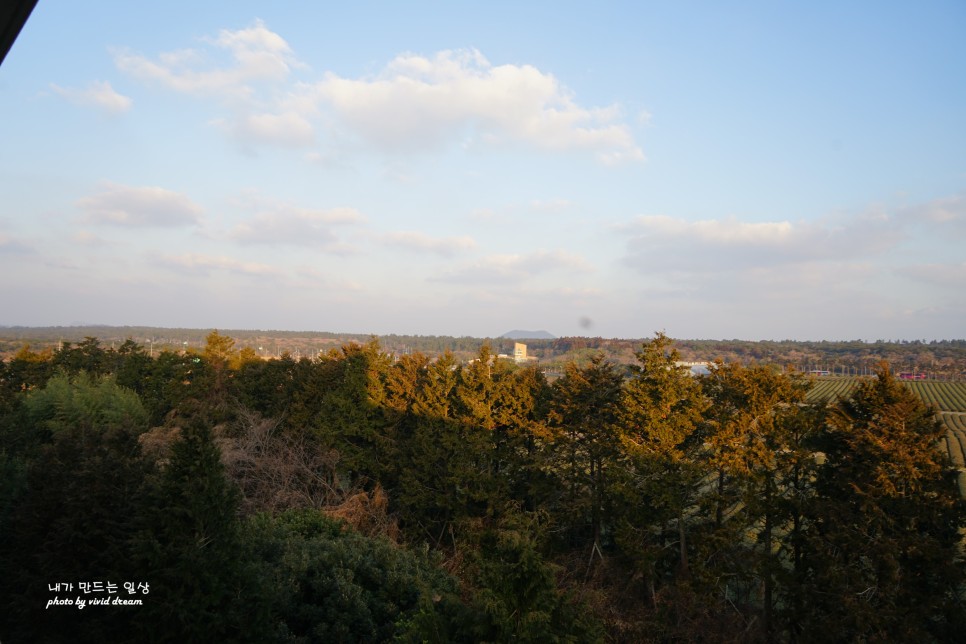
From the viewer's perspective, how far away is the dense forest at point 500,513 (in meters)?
8.12

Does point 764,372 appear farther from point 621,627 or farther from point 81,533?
point 81,533

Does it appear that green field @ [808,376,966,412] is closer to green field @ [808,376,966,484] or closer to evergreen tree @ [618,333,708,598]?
green field @ [808,376,966,484]

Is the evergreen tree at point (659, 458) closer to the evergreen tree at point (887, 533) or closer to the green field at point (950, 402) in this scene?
the evergreen tree at point (887, 533)

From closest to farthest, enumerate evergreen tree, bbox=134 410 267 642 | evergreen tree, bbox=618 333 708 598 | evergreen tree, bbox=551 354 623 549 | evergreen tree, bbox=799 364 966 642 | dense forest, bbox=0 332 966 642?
evergreen tree, bbox=134 410 267 642, dense forest, bbox=0 332 966 642, evergreen tree, bbox=799 364 966 642, evergreen tree, bbox=618 333 708 598, evergreen tree, bbox=551 354 623 549

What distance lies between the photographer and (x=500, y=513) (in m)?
18.6

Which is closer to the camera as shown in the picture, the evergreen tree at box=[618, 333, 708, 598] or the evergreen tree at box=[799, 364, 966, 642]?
the evergreen tree at box=[799, 364, 966, 642]

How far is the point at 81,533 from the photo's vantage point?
30.9ft

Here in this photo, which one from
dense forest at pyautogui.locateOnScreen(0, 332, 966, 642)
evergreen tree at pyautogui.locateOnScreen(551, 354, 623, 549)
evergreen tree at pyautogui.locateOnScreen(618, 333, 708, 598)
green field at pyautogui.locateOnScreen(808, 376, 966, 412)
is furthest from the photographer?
green field at pyautogui.locateOnScreen(808, 376, 966, 412)

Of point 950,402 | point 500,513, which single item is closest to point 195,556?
point 500,513

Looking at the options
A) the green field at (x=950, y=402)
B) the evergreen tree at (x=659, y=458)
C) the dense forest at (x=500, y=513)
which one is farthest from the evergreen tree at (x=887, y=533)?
the green field at (x=950, y=402)

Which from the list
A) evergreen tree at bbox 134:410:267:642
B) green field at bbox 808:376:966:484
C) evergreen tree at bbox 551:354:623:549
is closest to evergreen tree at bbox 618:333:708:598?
evergreen tree at bbox 551:354:623:549

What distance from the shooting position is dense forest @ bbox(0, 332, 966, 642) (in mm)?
8117

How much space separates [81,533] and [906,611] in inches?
572

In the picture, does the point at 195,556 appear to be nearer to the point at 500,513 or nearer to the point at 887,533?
the point at 500,513
